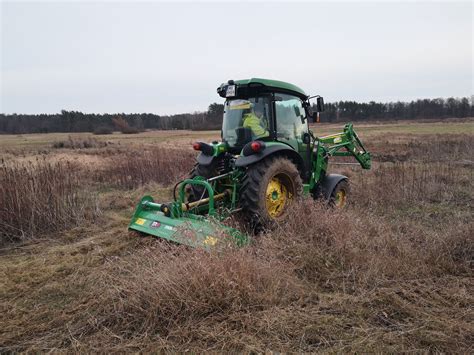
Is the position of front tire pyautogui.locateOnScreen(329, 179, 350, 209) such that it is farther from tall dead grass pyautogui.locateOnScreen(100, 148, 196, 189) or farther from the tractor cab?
tall dead grass pyautogui.locateOnScreen(100, 148, 196, 189)

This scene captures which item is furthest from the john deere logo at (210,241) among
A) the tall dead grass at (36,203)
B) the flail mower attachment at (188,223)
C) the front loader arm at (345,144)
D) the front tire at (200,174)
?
the tall dead grass at (36,203)

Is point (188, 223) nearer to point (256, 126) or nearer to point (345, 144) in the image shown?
point (256, 126)

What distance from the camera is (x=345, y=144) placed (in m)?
7.02

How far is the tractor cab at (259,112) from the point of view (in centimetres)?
514

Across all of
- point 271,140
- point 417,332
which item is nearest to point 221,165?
point 271,140

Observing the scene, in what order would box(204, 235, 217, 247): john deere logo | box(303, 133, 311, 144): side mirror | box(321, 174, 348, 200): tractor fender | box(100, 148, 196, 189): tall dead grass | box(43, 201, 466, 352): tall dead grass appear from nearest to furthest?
box(43, 201, 466, 352): tall dead grass → box(204, 235, 217, 247): john deere logo → box(303, 133, 311, 144): side mirror → box(321, 174, 348, 200): tractor fender → box(100, 148, 196, 189): tall dead grass

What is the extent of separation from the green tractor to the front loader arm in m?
0.21

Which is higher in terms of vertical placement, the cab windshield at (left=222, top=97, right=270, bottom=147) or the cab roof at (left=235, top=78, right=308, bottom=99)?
the cab roof at (left=235, top=78, right=308, bottom=99)

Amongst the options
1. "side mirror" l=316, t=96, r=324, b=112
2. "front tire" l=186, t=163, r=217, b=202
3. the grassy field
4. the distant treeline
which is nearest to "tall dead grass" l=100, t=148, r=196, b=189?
the grassy field

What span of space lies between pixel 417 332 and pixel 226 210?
8.37 feet

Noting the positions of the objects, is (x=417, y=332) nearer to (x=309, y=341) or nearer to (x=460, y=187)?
(x=309, y=341)

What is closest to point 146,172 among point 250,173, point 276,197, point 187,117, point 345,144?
point 345,144

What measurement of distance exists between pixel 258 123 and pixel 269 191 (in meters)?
1.11

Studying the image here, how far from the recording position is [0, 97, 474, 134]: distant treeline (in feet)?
199
